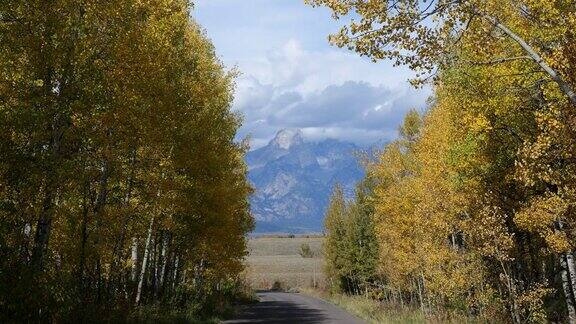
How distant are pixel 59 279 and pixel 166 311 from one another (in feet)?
30.4

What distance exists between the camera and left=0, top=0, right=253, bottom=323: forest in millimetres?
9805

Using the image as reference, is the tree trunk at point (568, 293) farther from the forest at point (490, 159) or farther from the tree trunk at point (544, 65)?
the tree trunk at point (544, 65)

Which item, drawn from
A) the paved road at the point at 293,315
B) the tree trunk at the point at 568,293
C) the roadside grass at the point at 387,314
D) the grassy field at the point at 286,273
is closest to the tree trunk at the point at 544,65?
the tree trunk at the point at 568,293

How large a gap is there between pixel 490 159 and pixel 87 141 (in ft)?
46.8

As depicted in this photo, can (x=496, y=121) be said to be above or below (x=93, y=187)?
above

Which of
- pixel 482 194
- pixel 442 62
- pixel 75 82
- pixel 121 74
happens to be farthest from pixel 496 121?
pixel 75 82

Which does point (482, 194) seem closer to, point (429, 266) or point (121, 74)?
point (429, 266)

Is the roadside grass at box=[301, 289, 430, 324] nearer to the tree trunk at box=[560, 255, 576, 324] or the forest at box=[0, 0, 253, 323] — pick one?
the tree trunk at box=[560, 255, 576, 324]

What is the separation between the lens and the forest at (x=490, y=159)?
30.4ft

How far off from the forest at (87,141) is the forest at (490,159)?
19.6 ft

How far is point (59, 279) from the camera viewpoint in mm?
10922

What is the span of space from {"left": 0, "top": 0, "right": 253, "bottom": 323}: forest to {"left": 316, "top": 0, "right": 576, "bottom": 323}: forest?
5.99 m

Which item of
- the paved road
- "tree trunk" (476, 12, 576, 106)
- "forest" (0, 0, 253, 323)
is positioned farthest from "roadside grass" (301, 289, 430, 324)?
"tree trunk" (476, 12, 576, 106)

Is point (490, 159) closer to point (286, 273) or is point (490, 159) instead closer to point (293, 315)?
point (293, 315)
